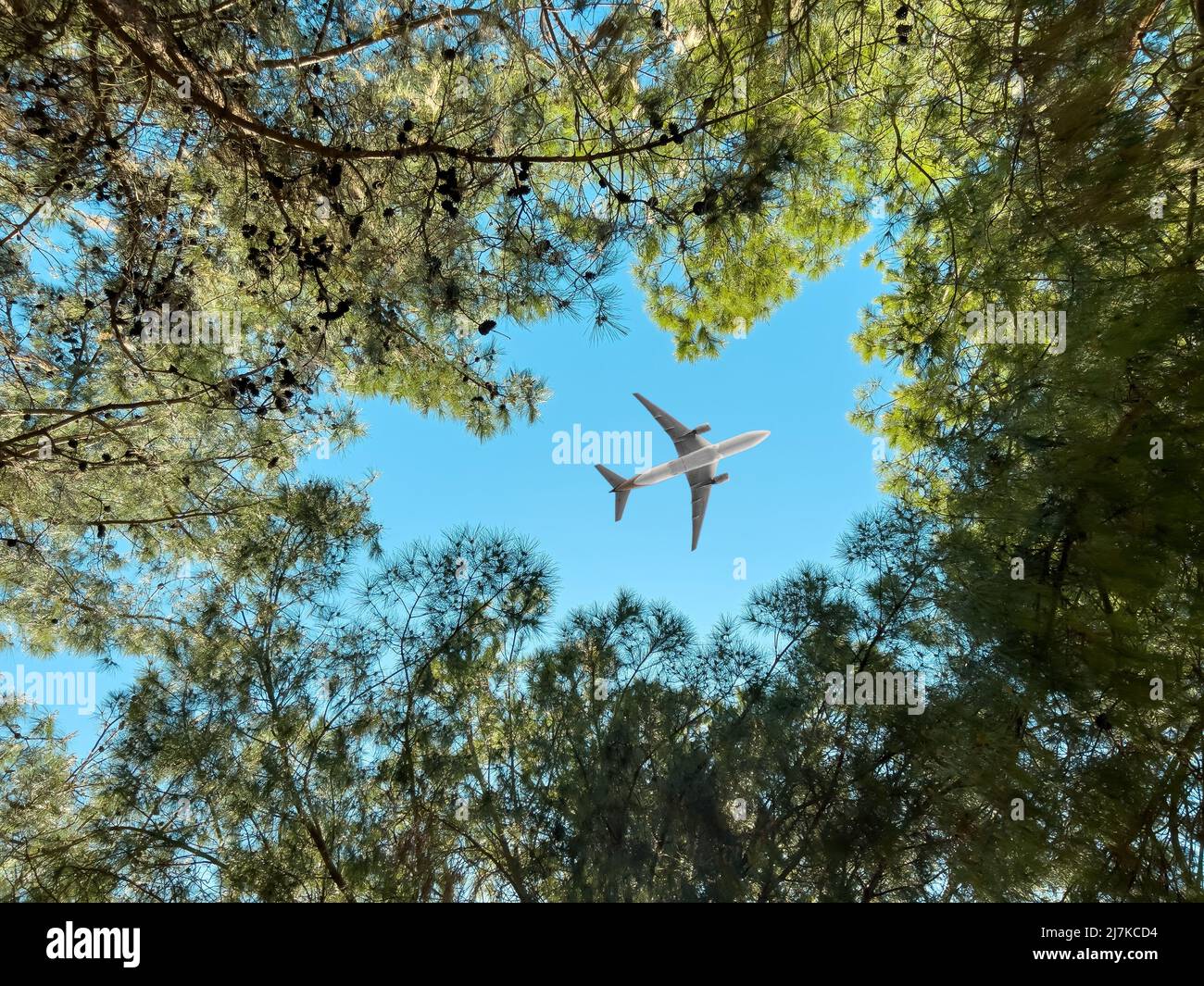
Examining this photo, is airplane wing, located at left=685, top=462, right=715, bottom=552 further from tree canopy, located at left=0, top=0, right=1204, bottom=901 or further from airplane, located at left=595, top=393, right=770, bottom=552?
tree canopy, located at left=0, top=0, right=1204, bottom=901

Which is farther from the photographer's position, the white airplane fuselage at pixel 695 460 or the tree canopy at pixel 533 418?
the white airplane fuselage at pixel 695 460

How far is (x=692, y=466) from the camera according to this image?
9.44 m

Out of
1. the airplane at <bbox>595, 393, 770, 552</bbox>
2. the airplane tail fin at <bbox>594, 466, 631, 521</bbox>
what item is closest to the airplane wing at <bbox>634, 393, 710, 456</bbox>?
the airplane at <bbox>595, 393, 770, 552</bbox>

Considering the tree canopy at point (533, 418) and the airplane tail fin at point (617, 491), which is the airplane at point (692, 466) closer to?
the airplane tail fin at point (617, 491)

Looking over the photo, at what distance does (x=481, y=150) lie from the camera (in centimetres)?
326

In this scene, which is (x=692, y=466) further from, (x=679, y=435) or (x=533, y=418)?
(x=533, y=418)

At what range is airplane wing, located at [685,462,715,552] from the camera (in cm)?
968

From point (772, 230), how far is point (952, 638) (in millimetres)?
3093

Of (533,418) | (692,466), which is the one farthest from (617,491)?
(533,418)

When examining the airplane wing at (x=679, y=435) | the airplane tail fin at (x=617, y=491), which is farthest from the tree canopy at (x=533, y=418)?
the airplane tail fin at (x=617, y=491)

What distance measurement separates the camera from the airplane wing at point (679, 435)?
9.22 metres

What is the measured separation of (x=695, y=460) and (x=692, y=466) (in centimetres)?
10
